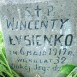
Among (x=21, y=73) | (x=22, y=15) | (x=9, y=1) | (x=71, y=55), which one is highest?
(x=9, y=1)

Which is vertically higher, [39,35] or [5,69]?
[39,35]

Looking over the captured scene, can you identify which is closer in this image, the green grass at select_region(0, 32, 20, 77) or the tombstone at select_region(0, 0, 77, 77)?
the tombstone at select_region(0, 0, 77, 77)

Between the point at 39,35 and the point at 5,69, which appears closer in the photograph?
the point at 39,35

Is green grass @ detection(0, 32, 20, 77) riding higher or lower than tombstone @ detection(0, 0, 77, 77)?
lower

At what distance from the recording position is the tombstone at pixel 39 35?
1.58 m

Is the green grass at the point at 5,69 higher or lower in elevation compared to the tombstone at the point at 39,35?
lower

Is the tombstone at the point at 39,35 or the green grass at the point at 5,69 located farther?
the green grass at the point at 5,69

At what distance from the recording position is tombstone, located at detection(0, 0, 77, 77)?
1.58 m

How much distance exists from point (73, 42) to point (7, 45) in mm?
504

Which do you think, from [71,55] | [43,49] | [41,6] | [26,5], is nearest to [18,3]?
[26,5]

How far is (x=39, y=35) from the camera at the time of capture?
168 centimetres

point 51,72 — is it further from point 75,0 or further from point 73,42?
point 75,0

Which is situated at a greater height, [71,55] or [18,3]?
[18,3]

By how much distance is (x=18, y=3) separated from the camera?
1572 mm
